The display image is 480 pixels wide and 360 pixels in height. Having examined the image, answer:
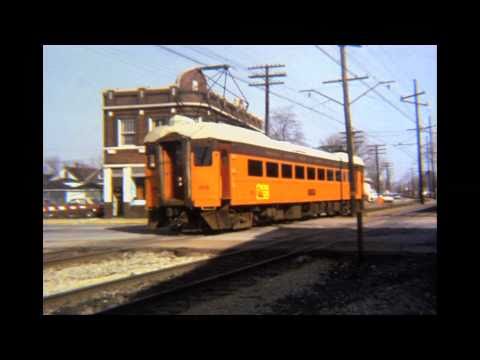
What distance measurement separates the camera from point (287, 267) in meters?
8.97

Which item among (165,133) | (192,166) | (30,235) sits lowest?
(30,235)

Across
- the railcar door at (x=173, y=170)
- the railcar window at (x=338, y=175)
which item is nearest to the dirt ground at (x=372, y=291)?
the railcar door at (x=173, y=170)

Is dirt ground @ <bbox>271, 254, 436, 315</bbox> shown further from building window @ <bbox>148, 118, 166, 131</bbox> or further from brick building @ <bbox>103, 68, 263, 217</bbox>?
building window @ <bbox>148, 118, 166, 131</bbox>

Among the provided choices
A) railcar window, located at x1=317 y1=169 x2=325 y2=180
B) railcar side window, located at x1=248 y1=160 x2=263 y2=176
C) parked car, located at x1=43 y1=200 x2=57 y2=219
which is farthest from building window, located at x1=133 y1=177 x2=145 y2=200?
railcar side window, located at x1=248 y1=160 x2=263 y2=176

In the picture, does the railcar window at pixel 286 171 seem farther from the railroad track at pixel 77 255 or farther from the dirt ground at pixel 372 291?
the dirt ground at pixel 372 291

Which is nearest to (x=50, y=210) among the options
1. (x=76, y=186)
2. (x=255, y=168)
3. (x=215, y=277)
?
(x=76, y=186)

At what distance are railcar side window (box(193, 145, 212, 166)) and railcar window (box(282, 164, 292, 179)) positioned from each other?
4845 mm

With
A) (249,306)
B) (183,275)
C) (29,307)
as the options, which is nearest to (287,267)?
(183,275)

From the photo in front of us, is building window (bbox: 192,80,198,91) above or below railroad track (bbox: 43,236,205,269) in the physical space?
above

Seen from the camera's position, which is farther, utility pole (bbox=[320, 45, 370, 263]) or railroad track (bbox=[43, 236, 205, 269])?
railroad track (bbox=[43, 236, 205, 269])

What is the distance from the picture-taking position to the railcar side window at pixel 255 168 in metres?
15.9

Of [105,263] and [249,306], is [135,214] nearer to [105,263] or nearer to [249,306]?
[105,263]

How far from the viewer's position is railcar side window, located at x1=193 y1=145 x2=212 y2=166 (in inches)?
568

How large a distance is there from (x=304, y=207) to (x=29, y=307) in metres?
18.7
